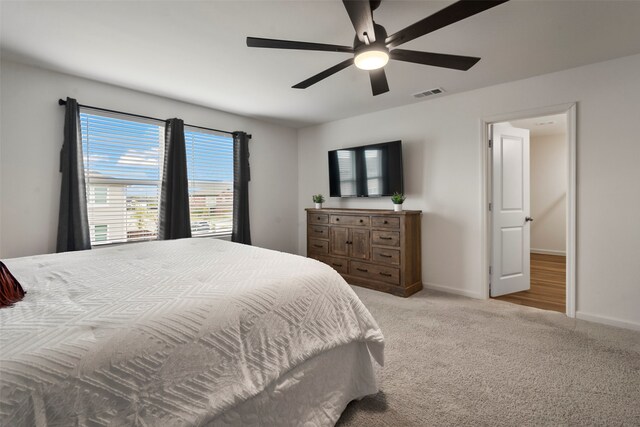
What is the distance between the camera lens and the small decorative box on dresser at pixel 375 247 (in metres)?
3.51

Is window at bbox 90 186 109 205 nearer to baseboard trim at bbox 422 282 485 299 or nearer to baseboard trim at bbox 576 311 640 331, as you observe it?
baseboard trim at bbox 422 282 485 299

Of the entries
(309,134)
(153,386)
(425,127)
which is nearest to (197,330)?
(153,386)

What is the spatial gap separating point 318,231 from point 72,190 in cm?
287

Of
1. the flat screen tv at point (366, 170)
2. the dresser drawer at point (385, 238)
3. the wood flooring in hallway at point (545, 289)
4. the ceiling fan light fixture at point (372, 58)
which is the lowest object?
the wood flooring in hallway at point (545, 289)

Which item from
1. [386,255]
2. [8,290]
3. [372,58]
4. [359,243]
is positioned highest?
[372,58]

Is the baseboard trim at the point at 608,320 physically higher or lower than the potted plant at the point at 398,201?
lower

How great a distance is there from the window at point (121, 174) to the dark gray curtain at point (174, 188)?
9cm

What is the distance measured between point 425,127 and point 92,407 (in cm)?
389

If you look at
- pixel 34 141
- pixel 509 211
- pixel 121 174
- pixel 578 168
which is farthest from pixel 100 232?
pixel 578 168

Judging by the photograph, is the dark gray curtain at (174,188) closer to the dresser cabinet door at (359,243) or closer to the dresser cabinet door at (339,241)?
the dresser cabinet door at (339,241)

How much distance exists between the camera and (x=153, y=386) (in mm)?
887

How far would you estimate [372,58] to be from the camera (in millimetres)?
1816

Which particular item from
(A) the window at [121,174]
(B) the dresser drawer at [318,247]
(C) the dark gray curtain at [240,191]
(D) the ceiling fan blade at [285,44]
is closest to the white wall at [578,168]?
(B) the dresser drawer at [318,247]

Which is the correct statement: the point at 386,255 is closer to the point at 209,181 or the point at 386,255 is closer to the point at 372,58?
the point at 372,58
